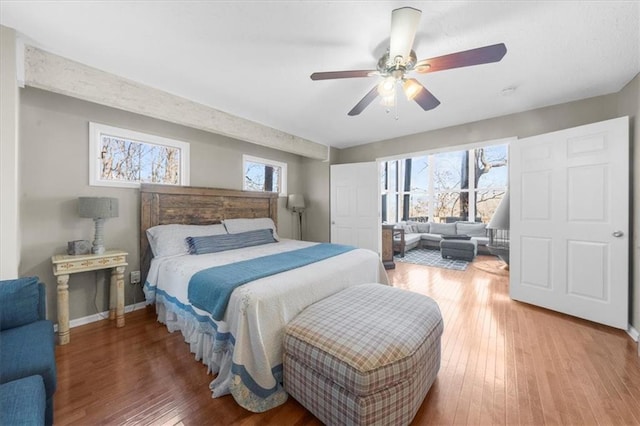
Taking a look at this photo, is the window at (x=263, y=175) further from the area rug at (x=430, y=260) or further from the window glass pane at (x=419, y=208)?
the window glass pane at (x=419, y=208)

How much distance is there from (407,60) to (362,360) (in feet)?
6.12

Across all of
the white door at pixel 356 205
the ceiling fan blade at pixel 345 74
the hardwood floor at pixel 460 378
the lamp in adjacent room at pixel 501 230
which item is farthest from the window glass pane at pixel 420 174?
the ceiling fan blade at pixel 345 74

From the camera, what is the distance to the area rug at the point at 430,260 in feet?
16.5

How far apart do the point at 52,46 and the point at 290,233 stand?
3742 mm

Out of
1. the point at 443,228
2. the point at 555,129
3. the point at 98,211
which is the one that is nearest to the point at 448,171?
the point at 443,228

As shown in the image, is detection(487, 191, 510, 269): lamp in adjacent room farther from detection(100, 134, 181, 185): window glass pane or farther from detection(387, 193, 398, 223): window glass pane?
detection(100, 134, 181, 185): window glass pane

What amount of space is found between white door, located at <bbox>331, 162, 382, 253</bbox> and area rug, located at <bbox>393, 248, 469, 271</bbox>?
5.50ft

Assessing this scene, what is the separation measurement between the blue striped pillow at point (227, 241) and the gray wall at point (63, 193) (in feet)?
2.46

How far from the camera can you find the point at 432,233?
7102 millimetres

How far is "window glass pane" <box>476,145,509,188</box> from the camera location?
6.55 metres

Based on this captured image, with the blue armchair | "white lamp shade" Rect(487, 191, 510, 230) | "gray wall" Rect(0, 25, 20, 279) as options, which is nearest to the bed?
the blue armchair

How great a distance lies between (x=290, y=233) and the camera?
4871 mm

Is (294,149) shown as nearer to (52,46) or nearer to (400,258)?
(52,46)

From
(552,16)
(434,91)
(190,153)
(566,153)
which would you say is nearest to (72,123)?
(190,153)
